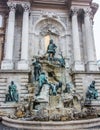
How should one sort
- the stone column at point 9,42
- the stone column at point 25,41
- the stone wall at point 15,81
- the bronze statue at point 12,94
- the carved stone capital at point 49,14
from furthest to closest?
the carved stone capital at point 49,14 < the stone column at point 25,41 < the stone column at point 9,42 < the stone wall at point 15,81 < the bronze statue at point 12,94

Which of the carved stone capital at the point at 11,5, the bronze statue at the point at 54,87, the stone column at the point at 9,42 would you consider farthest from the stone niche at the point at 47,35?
the bronze statue at the point at 54,87

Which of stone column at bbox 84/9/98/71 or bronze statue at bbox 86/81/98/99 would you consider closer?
bronze statue at bbox 86/81/98/99

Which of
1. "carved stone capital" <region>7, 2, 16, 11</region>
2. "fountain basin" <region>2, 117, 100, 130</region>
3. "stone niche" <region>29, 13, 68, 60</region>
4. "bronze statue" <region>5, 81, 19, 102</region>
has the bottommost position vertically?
"fountain basin" <region>2, 117, 100, 130</region>

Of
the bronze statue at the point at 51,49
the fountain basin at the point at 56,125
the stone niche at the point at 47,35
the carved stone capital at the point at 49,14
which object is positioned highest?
the carved stone capital at the point at 49,14

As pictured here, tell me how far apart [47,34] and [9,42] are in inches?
172

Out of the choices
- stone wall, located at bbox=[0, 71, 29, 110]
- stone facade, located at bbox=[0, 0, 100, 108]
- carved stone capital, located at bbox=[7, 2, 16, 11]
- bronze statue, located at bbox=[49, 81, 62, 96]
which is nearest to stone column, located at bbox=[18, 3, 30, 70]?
stone facade, located at bbox=[0, 0, 100, 108]

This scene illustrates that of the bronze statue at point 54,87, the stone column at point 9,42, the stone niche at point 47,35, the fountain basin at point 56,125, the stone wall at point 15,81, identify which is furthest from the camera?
the stone niche at point 47,35

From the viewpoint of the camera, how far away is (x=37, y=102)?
15.8 m

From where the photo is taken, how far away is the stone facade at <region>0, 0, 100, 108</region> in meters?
19.5

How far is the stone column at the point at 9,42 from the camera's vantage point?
1912 cm

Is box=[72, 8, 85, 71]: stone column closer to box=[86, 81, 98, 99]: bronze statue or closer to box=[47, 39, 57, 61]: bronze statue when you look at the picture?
box=[47, 39, 57, 61]: bronze statue

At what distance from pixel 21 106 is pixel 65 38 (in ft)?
31.0

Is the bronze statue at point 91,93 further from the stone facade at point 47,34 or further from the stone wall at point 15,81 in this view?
the stone wall at point 15,81

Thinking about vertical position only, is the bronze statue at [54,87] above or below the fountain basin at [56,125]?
above
